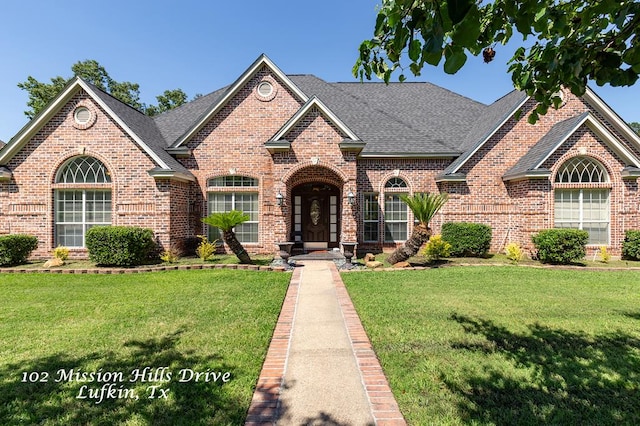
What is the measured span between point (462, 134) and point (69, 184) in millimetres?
17484

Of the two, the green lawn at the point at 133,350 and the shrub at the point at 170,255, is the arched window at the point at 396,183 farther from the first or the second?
the shrub at the point at 170,255

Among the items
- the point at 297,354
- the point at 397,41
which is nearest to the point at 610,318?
the point at 297,354

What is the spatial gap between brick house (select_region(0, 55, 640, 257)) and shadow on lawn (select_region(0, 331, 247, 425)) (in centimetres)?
814

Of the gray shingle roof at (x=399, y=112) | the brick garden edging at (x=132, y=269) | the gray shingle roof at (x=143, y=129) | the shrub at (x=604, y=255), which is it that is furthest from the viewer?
the gray shingle roof at (x=399, y=112)

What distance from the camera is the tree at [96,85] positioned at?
27.9m

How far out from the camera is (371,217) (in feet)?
46.3

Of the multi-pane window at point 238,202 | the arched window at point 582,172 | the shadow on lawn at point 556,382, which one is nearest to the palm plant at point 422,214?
the shadow on lawn at point 556,382

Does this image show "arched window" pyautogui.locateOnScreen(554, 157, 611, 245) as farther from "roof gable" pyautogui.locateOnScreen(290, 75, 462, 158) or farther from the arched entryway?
the arched entryway

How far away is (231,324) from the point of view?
542cm

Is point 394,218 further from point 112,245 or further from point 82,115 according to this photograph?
point 82,115

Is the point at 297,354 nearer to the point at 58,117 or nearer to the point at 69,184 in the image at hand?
the point at 69,184

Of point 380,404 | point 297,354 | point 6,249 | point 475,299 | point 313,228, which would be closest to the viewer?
point 380,404

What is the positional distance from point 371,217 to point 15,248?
1342 cm

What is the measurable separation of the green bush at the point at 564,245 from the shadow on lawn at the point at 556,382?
693cm
